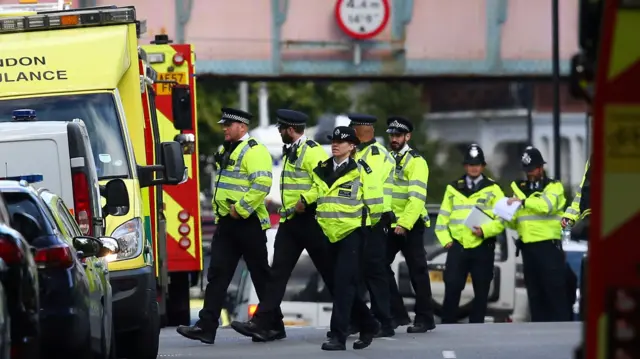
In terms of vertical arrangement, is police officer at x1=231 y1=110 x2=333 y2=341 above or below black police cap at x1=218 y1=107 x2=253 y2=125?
below

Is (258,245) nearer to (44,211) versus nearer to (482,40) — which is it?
(44,211)

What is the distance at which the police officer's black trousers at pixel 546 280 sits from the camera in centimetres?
1767

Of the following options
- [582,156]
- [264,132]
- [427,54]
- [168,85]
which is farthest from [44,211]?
[582,156]

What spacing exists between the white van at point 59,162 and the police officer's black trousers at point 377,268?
2984 mm

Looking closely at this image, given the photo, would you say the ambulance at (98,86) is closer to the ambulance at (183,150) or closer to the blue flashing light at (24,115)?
the blue flashing light at (24,115)

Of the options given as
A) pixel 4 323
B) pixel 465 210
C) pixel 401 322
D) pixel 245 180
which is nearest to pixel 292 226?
pixel 245 180

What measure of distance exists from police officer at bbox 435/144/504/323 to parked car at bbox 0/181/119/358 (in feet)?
24.0

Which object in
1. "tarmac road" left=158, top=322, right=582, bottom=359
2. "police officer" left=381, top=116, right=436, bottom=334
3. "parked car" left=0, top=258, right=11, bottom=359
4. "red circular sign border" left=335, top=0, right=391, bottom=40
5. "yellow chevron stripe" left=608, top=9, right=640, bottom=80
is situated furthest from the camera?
"red circular sign border" left=335, top=0, right=391, bottom=40

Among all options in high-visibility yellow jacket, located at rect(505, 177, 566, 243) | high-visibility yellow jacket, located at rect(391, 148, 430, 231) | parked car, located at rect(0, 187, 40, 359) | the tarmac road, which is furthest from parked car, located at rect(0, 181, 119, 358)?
high-visibility yellow jacket, located at rect(505, 177, 566, 243)

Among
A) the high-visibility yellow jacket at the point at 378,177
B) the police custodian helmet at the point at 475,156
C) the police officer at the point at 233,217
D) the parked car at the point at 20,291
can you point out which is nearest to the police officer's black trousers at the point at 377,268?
the high-visibility yellow jacket at the point at 378,177

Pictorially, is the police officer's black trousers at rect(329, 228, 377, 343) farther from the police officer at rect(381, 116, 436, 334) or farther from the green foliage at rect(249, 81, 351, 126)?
the green foliage at rect(249, 81, 351, 126)

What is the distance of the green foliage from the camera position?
45.5 m

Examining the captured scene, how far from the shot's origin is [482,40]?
101ft

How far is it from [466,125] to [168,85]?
188ft
